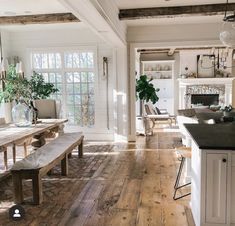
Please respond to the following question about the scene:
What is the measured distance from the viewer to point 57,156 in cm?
377

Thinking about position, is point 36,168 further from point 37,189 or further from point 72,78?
point 72,78

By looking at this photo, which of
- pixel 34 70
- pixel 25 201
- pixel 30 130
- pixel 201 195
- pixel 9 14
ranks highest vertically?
pixel 9 14

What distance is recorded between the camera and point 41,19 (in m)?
5.54

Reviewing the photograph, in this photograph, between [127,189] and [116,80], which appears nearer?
[127,189]

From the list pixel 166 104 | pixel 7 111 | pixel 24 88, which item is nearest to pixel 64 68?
pixel 24 88

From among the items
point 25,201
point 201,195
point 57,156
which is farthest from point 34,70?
point 201,195

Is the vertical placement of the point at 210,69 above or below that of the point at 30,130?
above

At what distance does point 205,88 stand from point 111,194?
26.6 ft

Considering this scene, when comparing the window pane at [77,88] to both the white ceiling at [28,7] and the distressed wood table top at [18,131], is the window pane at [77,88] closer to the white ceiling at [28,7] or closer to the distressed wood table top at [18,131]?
the distressed wood table top at [18,131]

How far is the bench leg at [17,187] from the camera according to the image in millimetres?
3252

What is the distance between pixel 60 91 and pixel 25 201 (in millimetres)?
4263

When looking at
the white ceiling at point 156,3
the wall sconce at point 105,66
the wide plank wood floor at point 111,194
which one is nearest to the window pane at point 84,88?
the wall sconce at point 105,66

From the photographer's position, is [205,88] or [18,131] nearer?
[18,131]

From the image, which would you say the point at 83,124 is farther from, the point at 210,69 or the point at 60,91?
the point at 210,69
